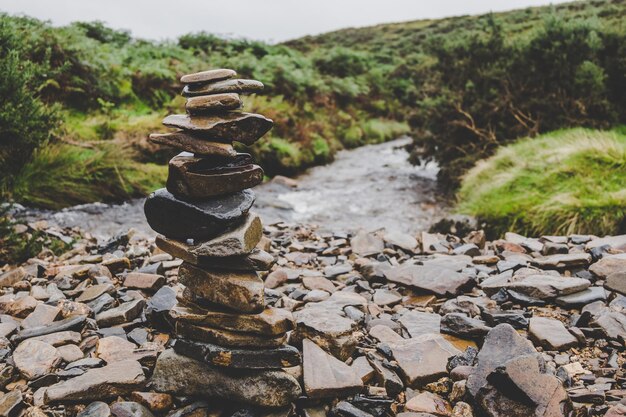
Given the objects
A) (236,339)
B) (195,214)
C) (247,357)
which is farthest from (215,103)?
(247,357)

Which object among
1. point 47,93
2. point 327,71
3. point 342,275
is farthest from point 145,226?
point 327,71

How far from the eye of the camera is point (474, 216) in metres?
8.45

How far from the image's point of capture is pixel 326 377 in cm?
293

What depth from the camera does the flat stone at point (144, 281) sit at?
449cm

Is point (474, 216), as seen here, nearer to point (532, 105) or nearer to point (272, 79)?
point (532, 105)

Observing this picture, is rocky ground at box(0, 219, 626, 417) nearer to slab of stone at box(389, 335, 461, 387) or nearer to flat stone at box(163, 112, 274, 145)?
slab of stone at box(389, 335, 461, 387)

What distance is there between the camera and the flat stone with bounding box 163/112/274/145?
2908 millimetres

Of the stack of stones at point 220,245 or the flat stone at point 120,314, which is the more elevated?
the stack of stones at point 220,245

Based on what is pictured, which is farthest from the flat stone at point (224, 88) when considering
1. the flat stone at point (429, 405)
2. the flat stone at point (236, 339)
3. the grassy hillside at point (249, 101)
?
the grassy hillside at point (249, 101)

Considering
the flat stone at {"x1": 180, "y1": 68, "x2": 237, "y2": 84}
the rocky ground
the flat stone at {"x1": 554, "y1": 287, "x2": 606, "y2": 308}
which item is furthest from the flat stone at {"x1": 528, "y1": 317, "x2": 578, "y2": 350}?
the flat stone at {"x1": 180, "y1": 68, "x2": 237, "y2": 84}

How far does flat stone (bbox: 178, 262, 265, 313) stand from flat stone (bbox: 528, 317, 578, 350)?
228cm

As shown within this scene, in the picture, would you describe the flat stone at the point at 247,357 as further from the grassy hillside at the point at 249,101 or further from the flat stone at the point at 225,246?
the grassy hillside at the point at 249,101

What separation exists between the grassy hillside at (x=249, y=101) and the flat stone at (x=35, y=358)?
15.6ft

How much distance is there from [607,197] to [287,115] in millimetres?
11143
